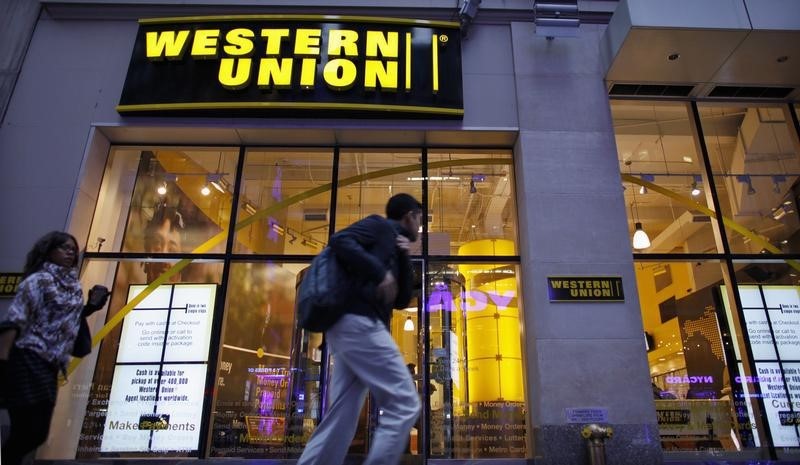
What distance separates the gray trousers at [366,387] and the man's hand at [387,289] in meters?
0.13

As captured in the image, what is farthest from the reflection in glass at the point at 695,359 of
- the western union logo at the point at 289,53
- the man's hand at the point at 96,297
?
the man's hand at the point at 96,297

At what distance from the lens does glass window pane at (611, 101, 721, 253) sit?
7.23 meters

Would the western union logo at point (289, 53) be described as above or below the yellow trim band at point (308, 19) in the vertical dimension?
below

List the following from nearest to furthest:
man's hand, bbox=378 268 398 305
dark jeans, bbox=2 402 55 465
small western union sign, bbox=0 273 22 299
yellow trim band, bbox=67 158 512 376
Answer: man's hand, bbox=378 268 398 305, dark jeans, bbox=2 402 55 465, small western union sign, bbox=0 273 22 299, yellow trim band, bbox=67 158 512 376

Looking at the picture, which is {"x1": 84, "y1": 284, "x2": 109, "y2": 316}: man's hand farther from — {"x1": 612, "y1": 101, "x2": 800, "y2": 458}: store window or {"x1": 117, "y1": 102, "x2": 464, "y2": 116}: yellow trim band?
{"x1": 612, "y1": 101, "x2": 800, "y2": 458}: store window

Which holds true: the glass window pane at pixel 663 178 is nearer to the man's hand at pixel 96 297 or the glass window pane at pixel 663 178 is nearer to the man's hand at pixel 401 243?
the man's hand at pixel 401 243

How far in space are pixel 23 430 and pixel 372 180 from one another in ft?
16.7

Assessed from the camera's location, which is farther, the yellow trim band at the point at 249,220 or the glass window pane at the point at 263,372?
the yellow trim band at the point at 249,220

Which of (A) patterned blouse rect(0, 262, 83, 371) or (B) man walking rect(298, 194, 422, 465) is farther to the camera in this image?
(A) patterned blouse rect(0, 262, 83, 371)

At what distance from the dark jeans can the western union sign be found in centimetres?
477

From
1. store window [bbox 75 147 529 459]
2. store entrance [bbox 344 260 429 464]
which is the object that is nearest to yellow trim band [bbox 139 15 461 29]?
store window [bbox 75 147 529 459]

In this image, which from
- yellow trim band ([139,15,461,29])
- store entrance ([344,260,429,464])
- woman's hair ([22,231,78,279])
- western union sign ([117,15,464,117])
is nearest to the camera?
woman's hair ([22,231,78,279])

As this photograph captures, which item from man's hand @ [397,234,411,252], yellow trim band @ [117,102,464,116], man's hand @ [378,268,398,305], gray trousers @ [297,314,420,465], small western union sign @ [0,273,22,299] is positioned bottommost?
gray trousers @ [297,314,420,465]

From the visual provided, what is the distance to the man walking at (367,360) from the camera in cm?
279
